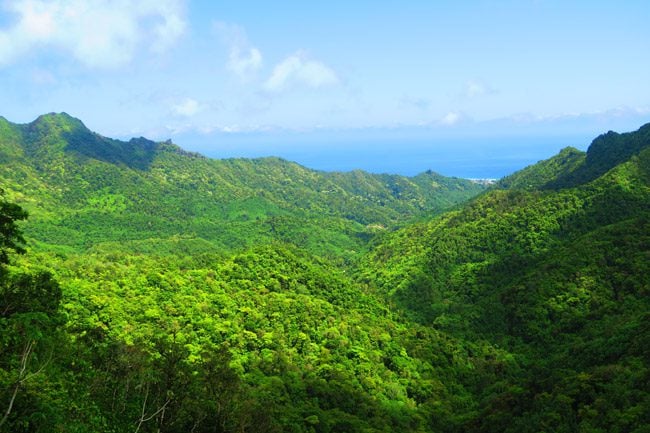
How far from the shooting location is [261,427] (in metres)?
26.9

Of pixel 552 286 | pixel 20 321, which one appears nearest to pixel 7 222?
pixel 20 321

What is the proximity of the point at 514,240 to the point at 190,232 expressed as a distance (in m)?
129

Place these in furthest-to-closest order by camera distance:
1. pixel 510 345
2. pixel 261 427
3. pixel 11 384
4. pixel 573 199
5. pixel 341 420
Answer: pixel 573 199 < pixel 510 345 < pixel 341 420 < pixel 261 427 < pixel 11 384

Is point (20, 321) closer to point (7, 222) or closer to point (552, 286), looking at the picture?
point (7, 222)

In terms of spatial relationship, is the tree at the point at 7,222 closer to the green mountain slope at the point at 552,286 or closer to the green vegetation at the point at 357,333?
the green vegetation at the point at 357,333

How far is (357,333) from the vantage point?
73.8 m

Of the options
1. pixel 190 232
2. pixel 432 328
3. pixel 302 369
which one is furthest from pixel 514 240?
pixel 190 232

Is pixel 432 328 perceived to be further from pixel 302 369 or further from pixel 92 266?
pixel 92 266

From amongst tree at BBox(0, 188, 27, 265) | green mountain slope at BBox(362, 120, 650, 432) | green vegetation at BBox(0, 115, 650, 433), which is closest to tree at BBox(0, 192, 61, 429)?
tree at BBox(0, 188, 27, 265)

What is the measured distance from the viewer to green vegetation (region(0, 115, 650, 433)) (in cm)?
2327

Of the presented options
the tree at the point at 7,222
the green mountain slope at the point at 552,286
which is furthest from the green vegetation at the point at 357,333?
the green mountain slope at the point at 552,286

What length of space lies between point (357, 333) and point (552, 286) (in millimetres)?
34329

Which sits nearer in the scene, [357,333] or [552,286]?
[357,333]

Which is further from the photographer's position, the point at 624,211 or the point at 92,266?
the point at 624,211
